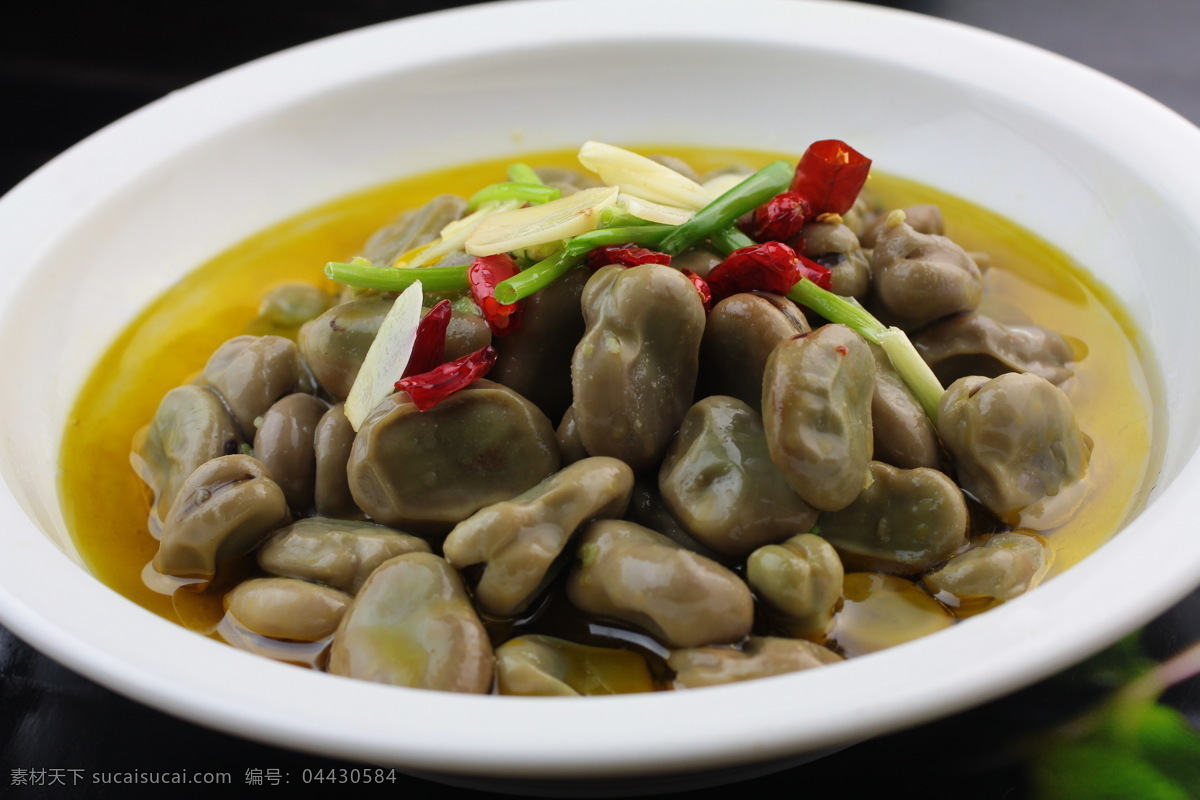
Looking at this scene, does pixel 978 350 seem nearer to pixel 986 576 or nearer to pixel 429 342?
pixel 986 576

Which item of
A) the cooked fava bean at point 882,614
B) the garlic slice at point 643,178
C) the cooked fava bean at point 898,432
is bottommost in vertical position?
the cooked fava bean at point 882,614

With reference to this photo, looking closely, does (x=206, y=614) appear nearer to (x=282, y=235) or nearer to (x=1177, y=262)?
(x=282, y=235)

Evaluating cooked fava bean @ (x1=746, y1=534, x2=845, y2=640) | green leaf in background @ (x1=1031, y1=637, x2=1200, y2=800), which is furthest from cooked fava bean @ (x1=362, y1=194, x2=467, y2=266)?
green leaf in background @ (x1=1031, y1=637, x2=1200, y2=800)

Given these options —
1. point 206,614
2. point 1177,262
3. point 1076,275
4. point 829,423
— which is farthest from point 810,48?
point 206,614

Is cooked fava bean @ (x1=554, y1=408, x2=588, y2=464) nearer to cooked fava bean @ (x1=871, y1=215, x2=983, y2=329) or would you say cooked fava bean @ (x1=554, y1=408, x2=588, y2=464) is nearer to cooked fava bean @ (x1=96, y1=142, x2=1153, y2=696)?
cooked fava bean @ (x1=96, y1=142, x2=1153, y2=696)

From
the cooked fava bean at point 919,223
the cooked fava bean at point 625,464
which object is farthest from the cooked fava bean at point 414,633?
the cooked fava bean at point 919,223

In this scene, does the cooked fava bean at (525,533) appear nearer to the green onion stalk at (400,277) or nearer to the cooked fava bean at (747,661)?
the cooked fava bean at (747,661)
